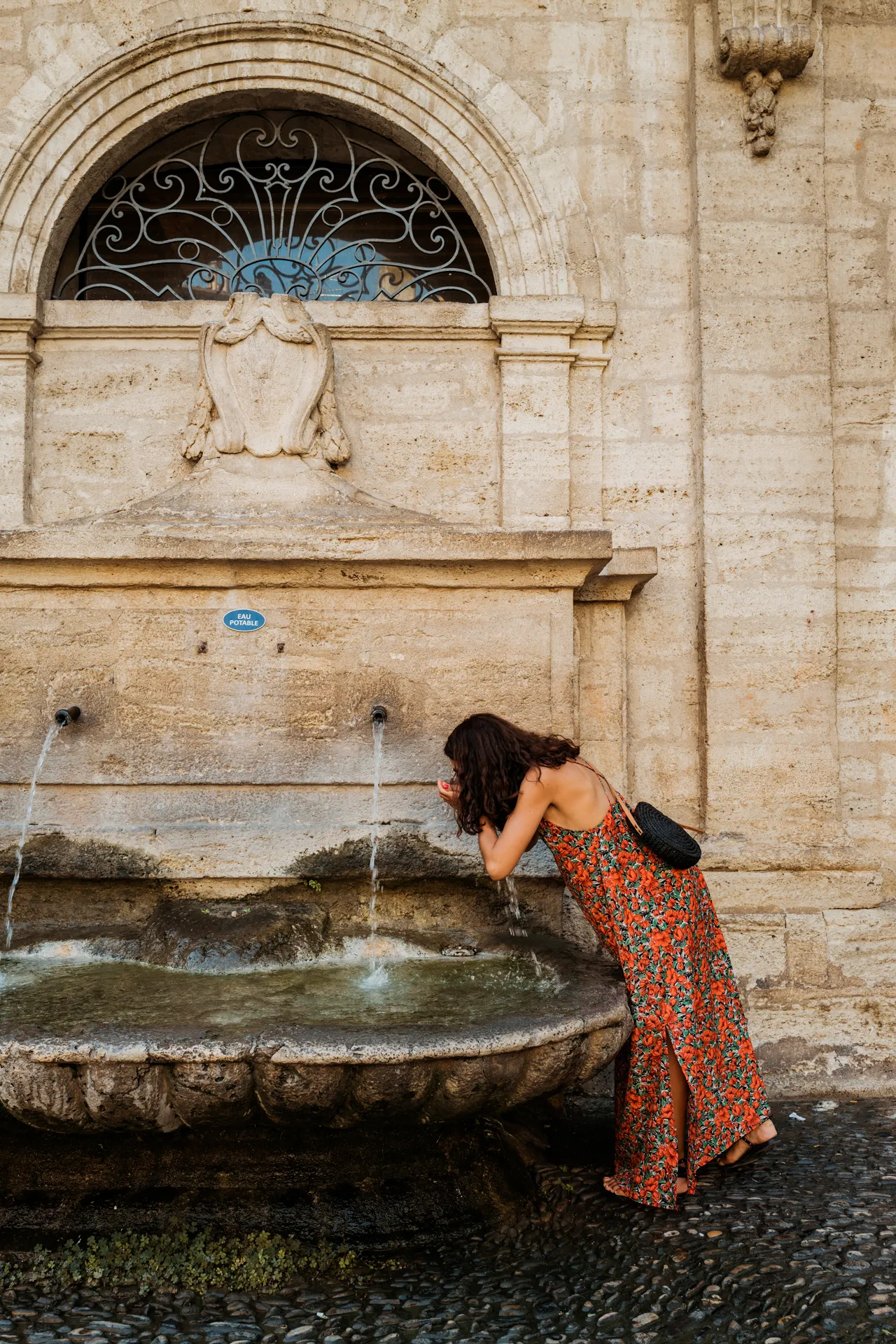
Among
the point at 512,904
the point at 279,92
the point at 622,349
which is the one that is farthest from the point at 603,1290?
the point at 279,92

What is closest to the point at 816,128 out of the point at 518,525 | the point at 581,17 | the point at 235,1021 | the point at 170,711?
the point at 581,17

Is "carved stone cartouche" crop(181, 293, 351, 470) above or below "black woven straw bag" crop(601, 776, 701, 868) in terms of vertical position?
above

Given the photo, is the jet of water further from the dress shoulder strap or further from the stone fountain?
the dress shoulder strap

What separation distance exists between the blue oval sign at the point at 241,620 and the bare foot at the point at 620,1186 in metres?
2.13

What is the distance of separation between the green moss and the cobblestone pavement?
6 cm

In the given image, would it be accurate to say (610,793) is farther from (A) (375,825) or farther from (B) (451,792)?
(A) (375,825)

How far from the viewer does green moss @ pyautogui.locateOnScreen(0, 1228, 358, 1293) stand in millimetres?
2678

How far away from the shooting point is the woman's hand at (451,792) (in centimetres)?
325

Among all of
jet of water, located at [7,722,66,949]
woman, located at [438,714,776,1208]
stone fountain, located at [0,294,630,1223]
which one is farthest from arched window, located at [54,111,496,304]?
woman, located at [438,714,776,1208]

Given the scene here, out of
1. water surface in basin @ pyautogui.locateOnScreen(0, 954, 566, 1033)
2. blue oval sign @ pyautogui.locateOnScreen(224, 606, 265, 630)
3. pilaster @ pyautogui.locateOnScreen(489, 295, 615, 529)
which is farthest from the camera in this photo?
pilaster @ pyautogui.locateOnScreen(489, 295, 615, 529)

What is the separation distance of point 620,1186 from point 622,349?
10.4 feet

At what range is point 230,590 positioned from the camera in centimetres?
399

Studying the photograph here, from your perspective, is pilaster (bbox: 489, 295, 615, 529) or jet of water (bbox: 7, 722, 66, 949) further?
pilaster (bbox: 489, 295, 615, 529)

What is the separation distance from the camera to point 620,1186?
3.12 meters
